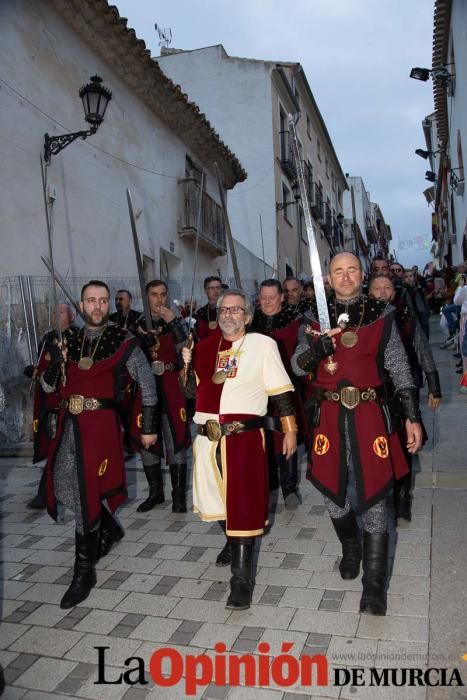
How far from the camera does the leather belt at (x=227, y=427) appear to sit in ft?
11.2

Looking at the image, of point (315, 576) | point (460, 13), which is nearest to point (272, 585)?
point (315, 576)

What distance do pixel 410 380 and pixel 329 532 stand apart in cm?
153

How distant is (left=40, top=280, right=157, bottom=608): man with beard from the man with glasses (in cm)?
54

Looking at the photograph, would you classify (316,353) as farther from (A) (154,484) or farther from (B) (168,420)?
(A) (154,484)

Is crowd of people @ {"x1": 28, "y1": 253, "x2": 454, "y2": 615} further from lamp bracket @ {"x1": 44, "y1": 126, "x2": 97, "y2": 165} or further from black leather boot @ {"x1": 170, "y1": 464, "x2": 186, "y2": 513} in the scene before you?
lamp bracket @ {"x1": 44, "y1": 126, "x2": 97, "y2": 165}

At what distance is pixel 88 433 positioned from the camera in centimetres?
369

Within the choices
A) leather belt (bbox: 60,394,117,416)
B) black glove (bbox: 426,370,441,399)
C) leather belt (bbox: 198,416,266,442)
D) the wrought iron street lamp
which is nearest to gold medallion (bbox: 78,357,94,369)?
leather belt (bbox: 60,394,117,416)

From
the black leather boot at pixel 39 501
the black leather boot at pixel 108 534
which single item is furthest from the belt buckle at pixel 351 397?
the black leather boot at pixel 39 501

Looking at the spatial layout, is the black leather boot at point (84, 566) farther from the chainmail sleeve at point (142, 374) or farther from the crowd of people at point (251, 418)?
the chainmail sleeve at point (142, 374)

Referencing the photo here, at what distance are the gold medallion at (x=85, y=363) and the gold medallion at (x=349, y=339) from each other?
1.58 meters

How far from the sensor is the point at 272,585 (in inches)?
140

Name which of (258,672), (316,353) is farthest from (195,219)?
(258,672)

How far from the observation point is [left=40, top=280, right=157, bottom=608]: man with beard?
3637 millimetres

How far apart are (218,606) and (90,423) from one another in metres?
1.32
